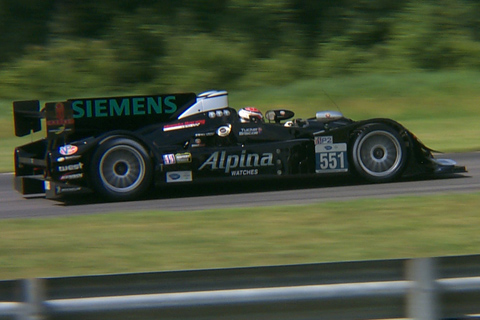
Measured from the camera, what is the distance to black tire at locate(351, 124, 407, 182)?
366 inches

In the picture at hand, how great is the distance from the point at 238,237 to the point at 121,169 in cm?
271

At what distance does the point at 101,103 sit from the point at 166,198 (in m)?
1.46

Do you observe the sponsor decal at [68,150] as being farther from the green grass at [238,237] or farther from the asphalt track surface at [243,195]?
the green grass at [238,237]

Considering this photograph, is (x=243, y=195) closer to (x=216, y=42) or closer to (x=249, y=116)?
(x=249, y=116)

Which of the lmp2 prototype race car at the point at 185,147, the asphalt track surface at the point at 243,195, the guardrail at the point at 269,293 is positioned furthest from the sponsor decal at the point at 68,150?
the guardrail at the point at 269,293

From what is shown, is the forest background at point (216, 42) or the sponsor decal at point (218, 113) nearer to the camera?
the sponsor decal at point (218, 113)

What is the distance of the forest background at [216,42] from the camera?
2361 cm

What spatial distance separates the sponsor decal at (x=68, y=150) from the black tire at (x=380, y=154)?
333cm

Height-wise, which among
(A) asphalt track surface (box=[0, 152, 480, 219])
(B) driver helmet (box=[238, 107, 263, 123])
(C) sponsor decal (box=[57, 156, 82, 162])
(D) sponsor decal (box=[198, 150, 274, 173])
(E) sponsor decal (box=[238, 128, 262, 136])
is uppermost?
(B) driver helmet (box=[238, 107, 263, 123])

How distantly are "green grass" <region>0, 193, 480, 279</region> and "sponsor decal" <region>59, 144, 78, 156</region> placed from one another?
1.13 metres

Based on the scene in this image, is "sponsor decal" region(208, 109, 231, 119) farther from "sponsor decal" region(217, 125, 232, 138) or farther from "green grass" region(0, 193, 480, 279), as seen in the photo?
"green grass" region(0, 193, 480, 279)

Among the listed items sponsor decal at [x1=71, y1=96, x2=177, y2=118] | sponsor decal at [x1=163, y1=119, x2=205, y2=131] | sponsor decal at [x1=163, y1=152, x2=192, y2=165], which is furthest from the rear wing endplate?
sponsor decal at [x1=163, y1=152, x2=192, y2=165]

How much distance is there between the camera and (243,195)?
29.8ft

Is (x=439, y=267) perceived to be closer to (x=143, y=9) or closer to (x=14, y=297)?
(x=14, y=297)
